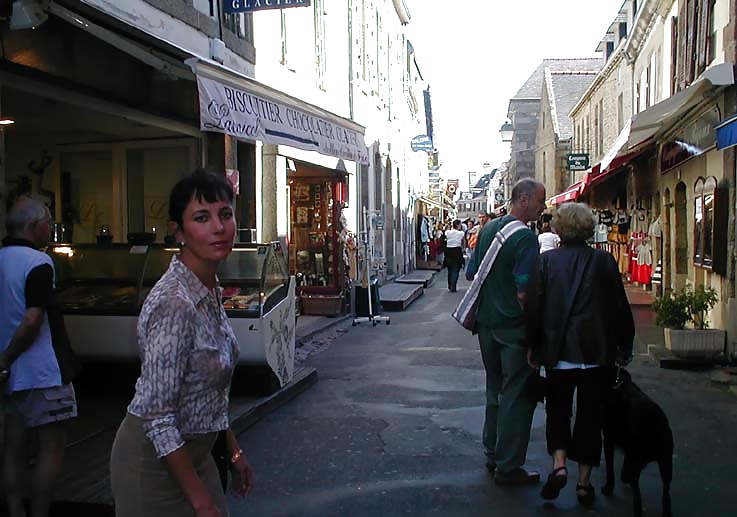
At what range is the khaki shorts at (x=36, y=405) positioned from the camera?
4.04 m

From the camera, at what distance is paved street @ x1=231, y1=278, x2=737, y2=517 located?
503 cm

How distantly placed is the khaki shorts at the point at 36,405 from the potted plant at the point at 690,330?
7614 millimetres

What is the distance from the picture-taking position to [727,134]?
8.02 m

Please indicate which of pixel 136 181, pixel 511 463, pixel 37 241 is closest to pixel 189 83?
pixel 136 181

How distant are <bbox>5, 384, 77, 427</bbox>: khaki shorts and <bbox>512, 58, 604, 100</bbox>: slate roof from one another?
1446 inches

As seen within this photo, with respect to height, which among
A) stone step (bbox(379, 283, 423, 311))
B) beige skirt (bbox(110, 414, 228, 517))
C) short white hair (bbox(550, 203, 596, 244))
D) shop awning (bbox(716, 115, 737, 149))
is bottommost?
stone step (bbox(379, 283, 423, 311))

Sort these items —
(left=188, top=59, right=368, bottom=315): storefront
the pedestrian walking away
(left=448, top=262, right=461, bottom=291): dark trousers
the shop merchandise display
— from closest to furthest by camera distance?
the pedestrian walking away < (left=188, top=59, right=368, bottom=315): storefront < the shop merchandise display < (left=448, top=262, right=461, bottom=291): dark trousers

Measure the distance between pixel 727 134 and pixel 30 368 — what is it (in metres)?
6.94

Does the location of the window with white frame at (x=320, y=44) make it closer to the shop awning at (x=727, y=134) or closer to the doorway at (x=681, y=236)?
the doorway at (x=681, y=236)

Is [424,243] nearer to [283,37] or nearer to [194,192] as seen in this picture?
[283,37]

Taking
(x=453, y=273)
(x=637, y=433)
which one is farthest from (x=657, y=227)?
(x=637, y=433)

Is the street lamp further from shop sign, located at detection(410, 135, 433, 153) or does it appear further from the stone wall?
shop sign, located at detection(410, 135, 433, 153)

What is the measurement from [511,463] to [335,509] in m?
1.22

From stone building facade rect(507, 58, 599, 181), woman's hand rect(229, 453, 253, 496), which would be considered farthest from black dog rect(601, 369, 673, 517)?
stone building facade rect(507, 58, 599, 181)
